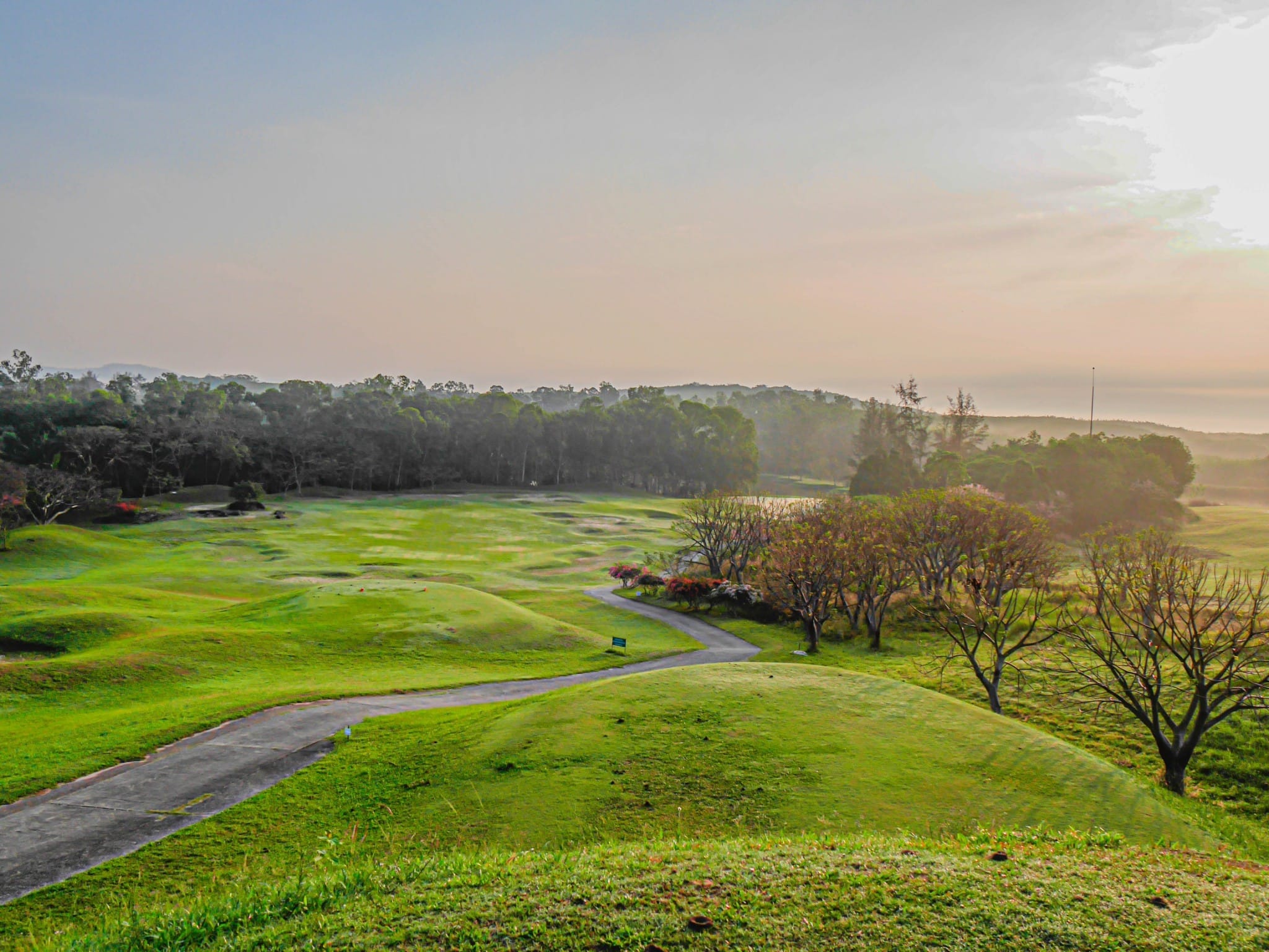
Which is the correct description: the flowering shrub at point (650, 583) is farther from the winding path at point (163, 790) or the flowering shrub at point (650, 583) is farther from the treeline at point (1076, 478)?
the treeline at point (1076, 478)

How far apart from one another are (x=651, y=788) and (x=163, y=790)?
10.6 m

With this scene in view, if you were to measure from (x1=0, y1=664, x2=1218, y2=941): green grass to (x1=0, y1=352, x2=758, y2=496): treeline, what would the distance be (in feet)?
287

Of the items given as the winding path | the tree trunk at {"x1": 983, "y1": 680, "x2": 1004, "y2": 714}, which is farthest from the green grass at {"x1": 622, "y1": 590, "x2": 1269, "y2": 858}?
the winding path

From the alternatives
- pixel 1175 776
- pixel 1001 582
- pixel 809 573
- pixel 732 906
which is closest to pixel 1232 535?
pixel 1001 582

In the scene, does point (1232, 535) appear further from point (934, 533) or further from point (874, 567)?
point (874, 567)

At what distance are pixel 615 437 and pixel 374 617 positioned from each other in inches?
4283

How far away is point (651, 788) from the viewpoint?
13578 millimetres

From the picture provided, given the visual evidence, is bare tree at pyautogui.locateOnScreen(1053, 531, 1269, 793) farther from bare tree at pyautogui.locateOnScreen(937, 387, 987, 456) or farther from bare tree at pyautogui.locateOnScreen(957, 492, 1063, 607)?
bare tree at pyautogui.locateOnScreen(937, 387, 987, 456)

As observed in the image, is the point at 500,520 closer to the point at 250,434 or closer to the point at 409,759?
the point at 250,434

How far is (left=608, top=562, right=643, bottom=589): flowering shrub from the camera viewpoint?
188 ft

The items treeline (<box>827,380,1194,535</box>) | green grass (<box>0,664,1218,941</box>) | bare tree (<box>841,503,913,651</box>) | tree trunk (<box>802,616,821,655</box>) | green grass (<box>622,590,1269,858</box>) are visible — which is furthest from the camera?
treeline (<box>827,380,1194,535</box>)

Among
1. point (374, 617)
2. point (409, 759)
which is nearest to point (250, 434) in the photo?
point (374, 617)

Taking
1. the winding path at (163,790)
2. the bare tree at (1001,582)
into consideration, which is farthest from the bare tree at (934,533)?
the winding path at (163,790)

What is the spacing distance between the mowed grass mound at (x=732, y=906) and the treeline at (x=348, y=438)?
305 ft
